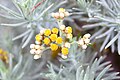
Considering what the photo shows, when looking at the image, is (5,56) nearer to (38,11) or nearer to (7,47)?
(7,47)

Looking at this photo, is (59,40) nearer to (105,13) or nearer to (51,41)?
(51,41)

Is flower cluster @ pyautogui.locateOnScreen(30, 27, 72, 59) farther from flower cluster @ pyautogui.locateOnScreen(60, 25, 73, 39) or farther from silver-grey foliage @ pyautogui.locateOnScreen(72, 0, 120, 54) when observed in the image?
silver-grey foliage @ pyautogui.locateOnScreen(72, 0, 120, 54)

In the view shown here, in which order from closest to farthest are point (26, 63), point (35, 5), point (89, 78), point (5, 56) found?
point (89, 78) < point (35, 5) < point (26, 63) < point (5, 56)

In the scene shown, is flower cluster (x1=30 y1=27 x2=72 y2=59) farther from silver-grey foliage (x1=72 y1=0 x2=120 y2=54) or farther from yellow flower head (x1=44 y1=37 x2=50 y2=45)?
silver-grey foliage (x1=72 y1=0 x2=120 y2=54)

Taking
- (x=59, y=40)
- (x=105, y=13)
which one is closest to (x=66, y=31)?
(x=59, y=40)

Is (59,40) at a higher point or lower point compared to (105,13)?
lower

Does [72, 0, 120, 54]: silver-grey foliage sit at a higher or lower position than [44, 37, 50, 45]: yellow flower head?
higher

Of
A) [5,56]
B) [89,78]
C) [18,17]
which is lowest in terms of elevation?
[89,78]

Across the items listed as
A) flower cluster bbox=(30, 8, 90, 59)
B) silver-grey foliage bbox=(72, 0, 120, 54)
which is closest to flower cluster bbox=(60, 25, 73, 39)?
flower cluster bbox=(30, 8, 90, 59)

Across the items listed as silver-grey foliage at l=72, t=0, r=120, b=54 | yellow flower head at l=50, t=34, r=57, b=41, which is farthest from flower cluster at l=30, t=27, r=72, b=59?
silver-grey foliage at l=72, t=0, r=120, b=54

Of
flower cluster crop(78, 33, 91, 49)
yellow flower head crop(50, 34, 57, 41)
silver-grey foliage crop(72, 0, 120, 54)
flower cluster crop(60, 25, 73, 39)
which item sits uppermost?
silver-grey foliage crop(72, 0, 120, 54)

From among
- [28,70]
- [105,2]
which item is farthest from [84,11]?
[28,70]
